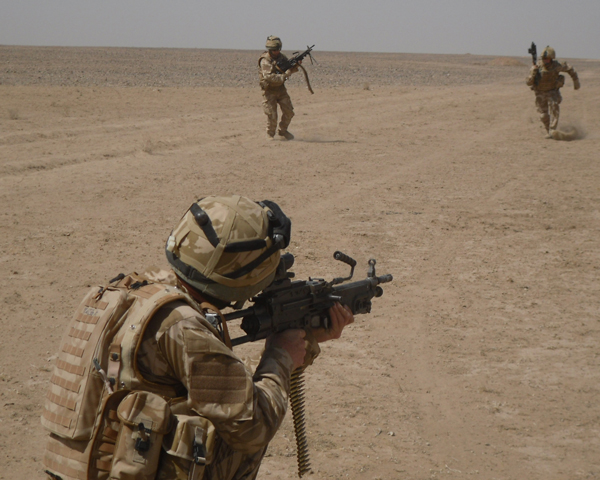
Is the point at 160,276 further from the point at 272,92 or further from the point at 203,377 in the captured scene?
the point at 272,92

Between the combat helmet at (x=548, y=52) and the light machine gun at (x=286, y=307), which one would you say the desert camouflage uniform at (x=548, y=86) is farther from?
the light machine gun at (x=286, y=307)

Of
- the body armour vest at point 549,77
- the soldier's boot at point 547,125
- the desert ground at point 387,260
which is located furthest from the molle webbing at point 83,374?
the soldier's boot at point 547,125

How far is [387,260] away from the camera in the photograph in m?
7.43

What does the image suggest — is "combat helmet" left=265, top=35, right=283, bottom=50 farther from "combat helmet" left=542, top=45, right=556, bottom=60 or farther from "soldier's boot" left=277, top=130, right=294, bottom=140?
"combat helmet" left=542, top=45, right=556, bottom=60

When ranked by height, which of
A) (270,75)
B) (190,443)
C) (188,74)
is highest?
(188,74)

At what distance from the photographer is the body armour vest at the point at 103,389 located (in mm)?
2080

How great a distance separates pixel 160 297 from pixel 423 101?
68.8ft

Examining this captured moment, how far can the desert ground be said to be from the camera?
430 centimetres

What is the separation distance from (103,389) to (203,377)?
33cm

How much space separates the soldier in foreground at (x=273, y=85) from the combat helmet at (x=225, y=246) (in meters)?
11.8

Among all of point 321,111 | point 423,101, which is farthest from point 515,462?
point 423,101

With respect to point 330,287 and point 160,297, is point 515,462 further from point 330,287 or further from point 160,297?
point 160,297

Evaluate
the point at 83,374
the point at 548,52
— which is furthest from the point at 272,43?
the point at 83,374

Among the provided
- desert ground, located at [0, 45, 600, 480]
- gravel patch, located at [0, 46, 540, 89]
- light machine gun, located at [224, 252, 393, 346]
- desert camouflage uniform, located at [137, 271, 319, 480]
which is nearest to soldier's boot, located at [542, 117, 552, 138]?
desert ground, located at [0, 45, 600, 480]
